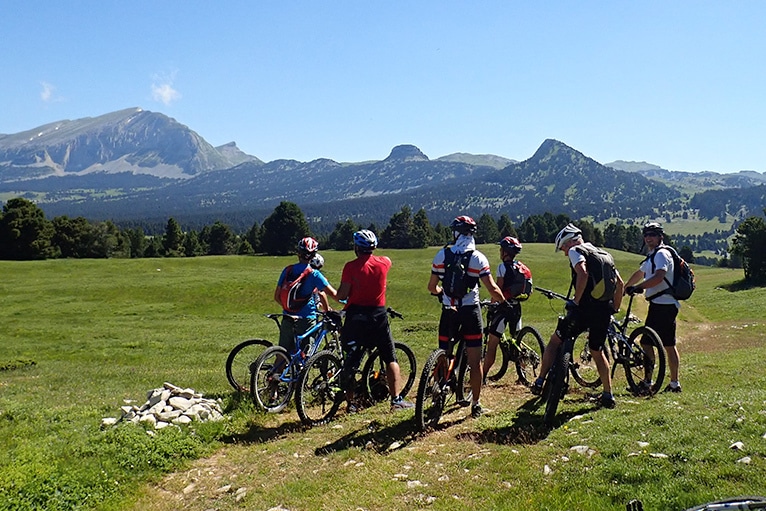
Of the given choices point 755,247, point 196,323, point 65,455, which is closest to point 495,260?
point 755,247

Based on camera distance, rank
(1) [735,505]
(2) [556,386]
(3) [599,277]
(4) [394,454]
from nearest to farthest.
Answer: (1) [735,505], (4) [394,454], (2) [556,386], (3) [599,277]

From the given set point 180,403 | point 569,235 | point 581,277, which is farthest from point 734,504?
point 180,403

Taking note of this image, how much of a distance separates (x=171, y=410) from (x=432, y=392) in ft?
14.9

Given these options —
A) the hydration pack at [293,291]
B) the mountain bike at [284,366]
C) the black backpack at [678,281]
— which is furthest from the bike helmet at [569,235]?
the hydration pack at [293,291]

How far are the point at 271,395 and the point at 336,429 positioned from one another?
179 cm

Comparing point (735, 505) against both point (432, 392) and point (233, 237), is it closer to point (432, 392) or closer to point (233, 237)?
point (432, 392)

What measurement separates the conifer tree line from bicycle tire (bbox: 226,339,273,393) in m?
31.3

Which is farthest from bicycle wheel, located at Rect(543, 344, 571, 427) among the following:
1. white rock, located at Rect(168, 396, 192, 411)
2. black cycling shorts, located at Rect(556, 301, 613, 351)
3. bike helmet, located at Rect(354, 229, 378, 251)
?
white rock, located at Rect(168, 396, 192, 411)

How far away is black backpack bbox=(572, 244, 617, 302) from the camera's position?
834 cm

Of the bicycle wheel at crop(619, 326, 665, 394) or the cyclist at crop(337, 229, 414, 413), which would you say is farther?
the bicycle wheel at crop(619, 326, 665, 394)

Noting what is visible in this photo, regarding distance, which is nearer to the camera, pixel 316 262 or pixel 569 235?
pixel 569 235

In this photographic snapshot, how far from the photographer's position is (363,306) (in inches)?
348

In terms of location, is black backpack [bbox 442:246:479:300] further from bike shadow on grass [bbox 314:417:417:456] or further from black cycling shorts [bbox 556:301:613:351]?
bike shadow on grass [bbox 314:417:417:456]

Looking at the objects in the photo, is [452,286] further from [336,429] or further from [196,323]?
[196,323]
